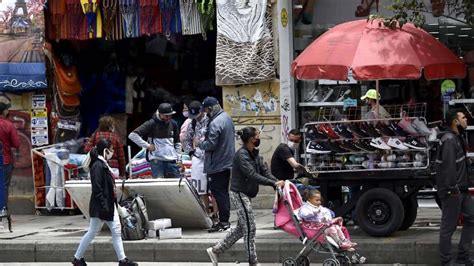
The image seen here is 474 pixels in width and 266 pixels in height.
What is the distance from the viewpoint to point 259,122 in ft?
51.4

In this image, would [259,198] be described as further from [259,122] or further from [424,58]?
[424,58]

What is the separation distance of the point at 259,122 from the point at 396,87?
7.10 ft

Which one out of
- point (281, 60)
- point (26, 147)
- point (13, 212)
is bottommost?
point (13, 212)

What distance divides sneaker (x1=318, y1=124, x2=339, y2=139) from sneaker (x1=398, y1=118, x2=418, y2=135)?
80cm

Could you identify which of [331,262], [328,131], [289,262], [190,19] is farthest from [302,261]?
[190,19]

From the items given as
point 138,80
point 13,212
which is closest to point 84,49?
point 138,80

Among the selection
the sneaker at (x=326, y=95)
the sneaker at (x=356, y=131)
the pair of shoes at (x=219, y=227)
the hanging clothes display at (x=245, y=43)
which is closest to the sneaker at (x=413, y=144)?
the sneaker at (x=356, y=131)

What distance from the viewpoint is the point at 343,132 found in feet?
40.4

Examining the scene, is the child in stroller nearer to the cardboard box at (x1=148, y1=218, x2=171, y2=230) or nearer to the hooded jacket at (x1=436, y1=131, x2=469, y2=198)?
the hooded jacket at (x1=436, y1=131, x2=469, y2=198)

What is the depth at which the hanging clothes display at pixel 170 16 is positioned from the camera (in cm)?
1606

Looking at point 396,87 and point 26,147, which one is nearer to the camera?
point 396,87

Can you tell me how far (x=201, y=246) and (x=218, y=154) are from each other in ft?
4.55

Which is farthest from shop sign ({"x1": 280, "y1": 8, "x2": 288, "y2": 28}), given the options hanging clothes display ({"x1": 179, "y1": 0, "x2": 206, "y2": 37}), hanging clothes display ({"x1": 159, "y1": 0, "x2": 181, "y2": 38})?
hanging clothes display ({"x1": 159, "y1": 0, "x2": 181, "y2": 38})

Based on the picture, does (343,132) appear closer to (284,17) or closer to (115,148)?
(284,17)
